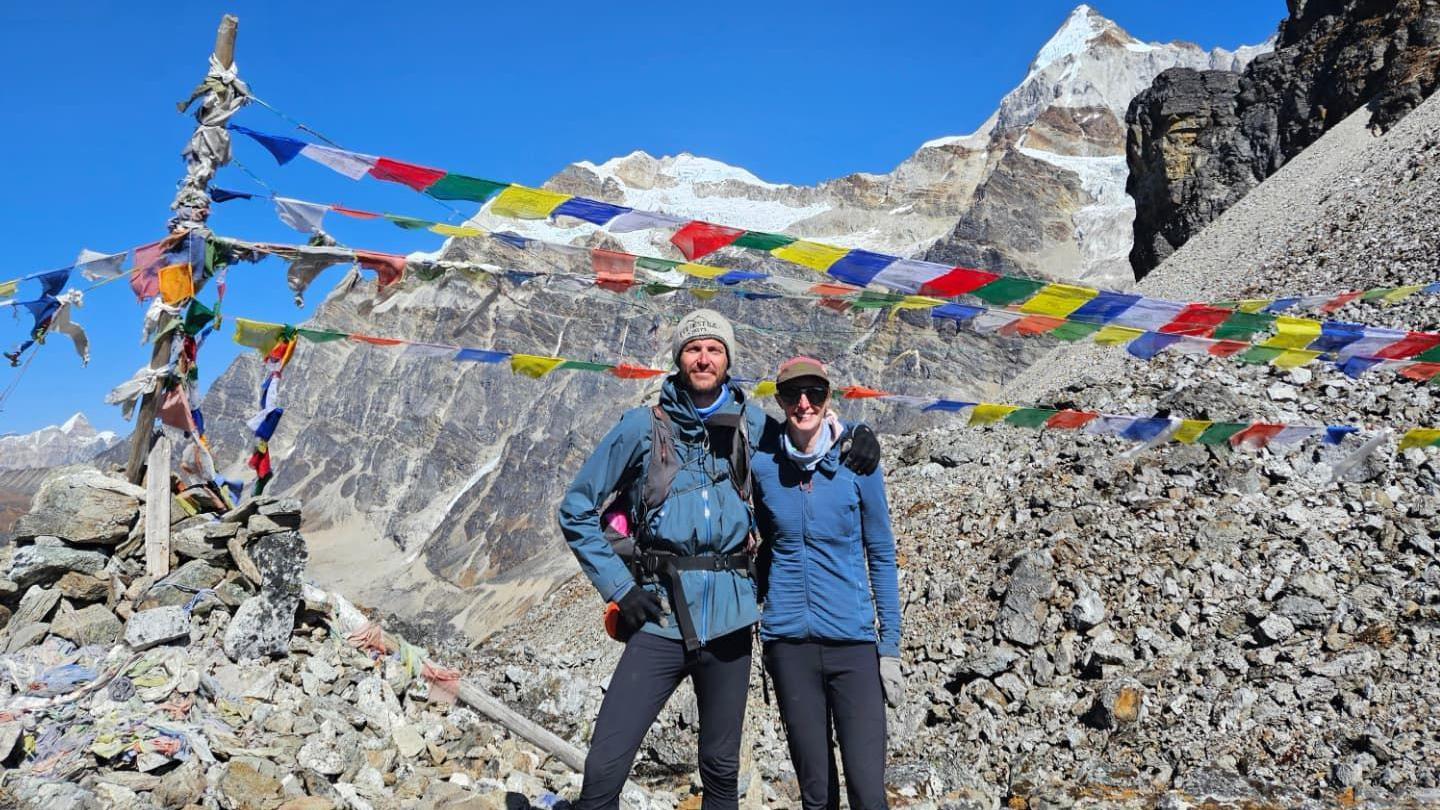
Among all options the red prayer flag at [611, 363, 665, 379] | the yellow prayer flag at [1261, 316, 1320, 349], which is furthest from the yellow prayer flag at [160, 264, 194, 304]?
the yellow prayer flag at [1261, 316, 1320, 349]

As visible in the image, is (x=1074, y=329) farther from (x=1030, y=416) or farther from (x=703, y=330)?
(x=703, y=330)

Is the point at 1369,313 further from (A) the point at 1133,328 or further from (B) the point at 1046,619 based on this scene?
(A) the point at 1133,328

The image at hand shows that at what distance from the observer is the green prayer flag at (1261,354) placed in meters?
6.47

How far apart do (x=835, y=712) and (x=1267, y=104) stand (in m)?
51.6

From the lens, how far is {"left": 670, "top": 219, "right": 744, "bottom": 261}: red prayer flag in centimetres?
542

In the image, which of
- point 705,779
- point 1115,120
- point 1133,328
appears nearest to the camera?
point 705,779

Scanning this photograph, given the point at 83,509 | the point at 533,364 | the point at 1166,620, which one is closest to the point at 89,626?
the point at 83,509

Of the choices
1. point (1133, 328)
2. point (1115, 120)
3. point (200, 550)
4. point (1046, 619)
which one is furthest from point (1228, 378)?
point (1115, 120)

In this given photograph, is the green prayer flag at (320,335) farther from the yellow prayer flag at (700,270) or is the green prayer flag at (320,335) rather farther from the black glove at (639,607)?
the black glove at (639,607)

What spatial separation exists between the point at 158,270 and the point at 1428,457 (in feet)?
39.4

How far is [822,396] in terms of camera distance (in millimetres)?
3418

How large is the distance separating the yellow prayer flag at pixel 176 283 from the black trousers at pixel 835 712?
5.08 metres

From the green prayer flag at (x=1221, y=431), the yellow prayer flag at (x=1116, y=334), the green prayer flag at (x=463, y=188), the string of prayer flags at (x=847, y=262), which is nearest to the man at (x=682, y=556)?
the string of prayer flags at (x=847, y=262)

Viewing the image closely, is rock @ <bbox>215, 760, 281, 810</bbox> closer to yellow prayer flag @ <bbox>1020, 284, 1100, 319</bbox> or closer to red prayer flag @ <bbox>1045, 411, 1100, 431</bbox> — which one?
yellow prayer flag @ <bbox>1020, 284, 1100, 319</bbox>
